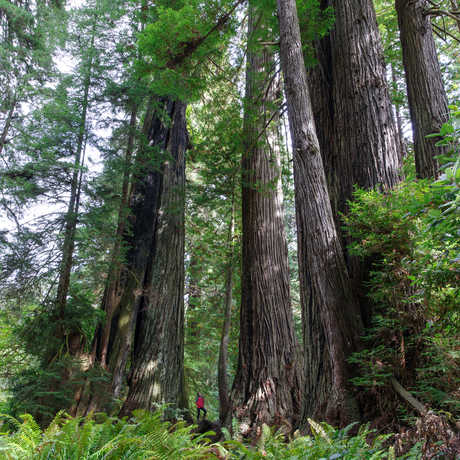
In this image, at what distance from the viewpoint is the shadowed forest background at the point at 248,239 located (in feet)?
7.59

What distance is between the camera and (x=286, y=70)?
12.8 feet

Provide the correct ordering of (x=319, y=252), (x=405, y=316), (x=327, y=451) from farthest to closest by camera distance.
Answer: (x=319, y=252) → (x=405, y=316) → (x=327, y=451)

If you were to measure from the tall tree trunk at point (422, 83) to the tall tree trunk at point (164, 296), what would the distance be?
15.8 feet

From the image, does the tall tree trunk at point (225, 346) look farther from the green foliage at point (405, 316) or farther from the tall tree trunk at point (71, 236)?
the green foliage at point (405, 316)

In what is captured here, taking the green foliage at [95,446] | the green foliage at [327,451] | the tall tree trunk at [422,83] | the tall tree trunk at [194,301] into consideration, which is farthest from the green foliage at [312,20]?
the tall tree trunk at [194,301]

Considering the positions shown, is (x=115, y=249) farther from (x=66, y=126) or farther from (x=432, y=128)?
(x=432, y=128)

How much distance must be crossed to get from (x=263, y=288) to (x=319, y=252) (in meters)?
2.70

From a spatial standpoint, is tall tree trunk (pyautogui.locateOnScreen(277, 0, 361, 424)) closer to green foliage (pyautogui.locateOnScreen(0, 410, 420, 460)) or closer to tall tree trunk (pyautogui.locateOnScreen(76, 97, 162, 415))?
green foliage (pyautogui.locateOnScreen(0, 410, 420, 460))

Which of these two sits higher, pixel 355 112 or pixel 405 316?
pixel 355 112

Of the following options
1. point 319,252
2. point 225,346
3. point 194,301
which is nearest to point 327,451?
point 319,252

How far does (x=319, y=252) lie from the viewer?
10.6 feet

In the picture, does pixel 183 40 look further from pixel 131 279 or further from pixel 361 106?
pixel 131 279

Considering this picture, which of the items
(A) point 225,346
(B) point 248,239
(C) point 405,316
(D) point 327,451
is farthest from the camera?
(A) point 225,346

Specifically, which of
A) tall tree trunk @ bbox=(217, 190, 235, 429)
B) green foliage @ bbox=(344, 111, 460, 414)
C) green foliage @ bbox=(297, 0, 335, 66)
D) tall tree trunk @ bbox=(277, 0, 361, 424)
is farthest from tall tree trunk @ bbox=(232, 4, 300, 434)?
green foliage @ bbox=(344, 111, 460, 414)
